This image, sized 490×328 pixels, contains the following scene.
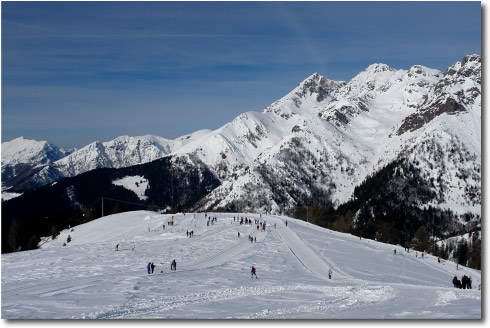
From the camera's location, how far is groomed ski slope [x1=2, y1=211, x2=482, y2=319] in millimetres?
21344

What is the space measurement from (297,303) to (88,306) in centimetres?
1061

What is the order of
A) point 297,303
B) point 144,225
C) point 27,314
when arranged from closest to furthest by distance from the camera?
1. point 27,314
2. point 297,303
3. point 144,225

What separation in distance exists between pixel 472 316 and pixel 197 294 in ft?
54.3

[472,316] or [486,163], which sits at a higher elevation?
[486,163]

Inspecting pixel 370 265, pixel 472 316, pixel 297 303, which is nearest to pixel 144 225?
pixel 370 265

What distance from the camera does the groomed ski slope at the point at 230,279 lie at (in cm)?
2134

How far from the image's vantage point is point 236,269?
4516cm

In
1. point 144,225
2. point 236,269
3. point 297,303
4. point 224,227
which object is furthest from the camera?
point 144,225

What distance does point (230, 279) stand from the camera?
3853 cm

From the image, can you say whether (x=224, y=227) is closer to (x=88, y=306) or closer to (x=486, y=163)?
(x=88, y=306)

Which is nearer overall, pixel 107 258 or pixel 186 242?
pixel 107 258

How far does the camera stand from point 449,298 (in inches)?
1016

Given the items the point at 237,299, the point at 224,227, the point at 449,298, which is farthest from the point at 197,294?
the point at 224,227

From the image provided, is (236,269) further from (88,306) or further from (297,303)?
(88,306)
